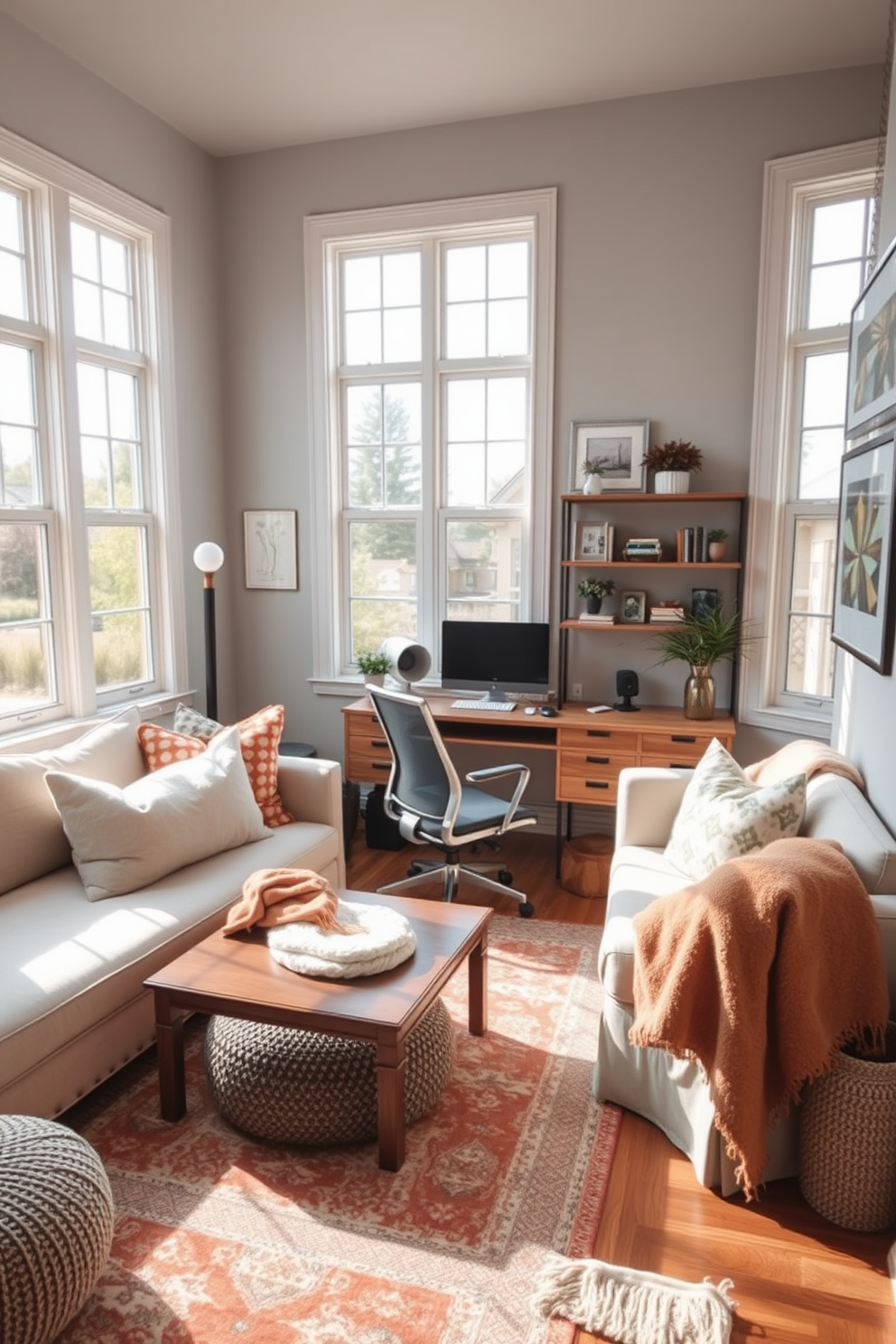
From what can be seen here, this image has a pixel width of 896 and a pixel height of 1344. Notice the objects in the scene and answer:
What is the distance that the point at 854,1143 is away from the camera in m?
1.96

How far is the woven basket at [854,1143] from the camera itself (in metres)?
1.94

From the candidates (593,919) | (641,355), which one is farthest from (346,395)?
(593,919)

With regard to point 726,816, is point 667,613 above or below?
above

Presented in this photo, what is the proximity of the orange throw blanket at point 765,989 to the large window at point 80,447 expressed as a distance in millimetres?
2650

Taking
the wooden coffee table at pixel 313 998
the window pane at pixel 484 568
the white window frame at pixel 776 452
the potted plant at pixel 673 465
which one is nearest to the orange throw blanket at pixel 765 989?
the wooden coffee table at pixel 313 998

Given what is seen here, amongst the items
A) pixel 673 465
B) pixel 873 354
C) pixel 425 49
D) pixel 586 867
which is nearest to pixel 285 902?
pixel 586 867

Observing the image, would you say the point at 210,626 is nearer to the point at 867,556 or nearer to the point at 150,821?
the point at 150,821

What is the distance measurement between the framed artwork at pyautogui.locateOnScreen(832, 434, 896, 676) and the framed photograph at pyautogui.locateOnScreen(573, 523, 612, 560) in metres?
1.08

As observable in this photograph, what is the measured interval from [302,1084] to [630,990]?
2.72ft

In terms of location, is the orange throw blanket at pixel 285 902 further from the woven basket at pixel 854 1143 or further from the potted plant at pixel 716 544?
the potted plant at pixel 716 544

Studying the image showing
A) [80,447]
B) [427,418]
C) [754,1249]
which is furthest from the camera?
[427,418]

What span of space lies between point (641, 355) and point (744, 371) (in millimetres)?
452

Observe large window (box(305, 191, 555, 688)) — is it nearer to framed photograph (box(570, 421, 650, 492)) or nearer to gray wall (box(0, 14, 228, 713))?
framed photograph (box(570, 421, 650, 492))

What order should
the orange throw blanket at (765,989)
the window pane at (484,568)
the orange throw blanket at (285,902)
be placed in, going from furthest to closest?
1. the window pane at (484,568)
2. the orange throw blanket at (285,902)
3. the orange throw blanket at (765,989)
